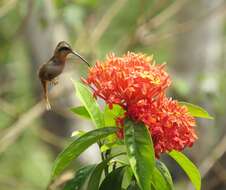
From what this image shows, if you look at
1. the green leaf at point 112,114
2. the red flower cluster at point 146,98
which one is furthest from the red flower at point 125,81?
the green leaf at point 112,114

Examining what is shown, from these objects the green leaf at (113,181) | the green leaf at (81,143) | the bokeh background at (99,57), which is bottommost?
the green leaf at (113,181)

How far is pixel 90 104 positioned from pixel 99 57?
3.45 meters

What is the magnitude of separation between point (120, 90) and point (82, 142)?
7.0 inches

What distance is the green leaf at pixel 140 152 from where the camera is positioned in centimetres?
171

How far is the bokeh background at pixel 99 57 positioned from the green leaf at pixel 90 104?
1.63 metres

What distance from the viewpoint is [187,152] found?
18.1ft

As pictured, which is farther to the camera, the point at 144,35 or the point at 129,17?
the point at 129,17

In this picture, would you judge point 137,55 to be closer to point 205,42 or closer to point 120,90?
point 120,90

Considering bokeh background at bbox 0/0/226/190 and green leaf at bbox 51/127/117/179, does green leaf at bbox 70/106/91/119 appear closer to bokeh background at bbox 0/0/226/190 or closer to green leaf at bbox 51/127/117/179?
green leaf at bbox 51/127/117/179

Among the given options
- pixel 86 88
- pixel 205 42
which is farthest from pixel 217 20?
pixel 86 88

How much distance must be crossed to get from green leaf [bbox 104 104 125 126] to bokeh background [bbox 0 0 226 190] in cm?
168

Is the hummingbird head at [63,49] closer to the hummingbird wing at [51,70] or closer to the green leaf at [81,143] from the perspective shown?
the hummingbird wing at [51,70]

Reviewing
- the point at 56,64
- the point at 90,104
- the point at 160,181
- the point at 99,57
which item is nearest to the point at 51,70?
the point at 56,64

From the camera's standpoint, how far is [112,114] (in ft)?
6.64
